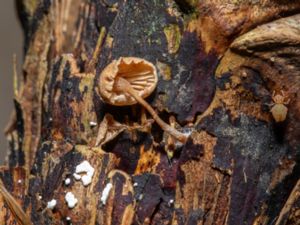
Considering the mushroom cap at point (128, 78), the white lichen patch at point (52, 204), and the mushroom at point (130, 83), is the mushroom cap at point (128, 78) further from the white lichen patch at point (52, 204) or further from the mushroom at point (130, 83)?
the white lichen patch at point (52, 204)

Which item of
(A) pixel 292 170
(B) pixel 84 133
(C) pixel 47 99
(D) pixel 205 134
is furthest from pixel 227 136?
(C) pixel 47 99

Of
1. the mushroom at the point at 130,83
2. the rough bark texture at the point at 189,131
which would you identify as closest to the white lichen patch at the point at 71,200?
the rough bark texture at the point at 189,131

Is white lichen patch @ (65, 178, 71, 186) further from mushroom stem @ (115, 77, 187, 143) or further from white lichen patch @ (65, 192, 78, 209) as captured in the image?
mushroom stem @ (115, 77, 187, 143)

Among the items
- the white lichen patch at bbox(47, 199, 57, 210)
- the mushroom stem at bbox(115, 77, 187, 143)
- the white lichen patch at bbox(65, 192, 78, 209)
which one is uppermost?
the mushroom stem at bbox(115, 77, 187, 143)

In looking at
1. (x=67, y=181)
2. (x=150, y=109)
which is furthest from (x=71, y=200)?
(x=150, y=109)

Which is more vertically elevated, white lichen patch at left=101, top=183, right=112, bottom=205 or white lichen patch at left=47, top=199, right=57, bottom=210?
white lichen patch at left=101, top=183, right=112, bottom=205

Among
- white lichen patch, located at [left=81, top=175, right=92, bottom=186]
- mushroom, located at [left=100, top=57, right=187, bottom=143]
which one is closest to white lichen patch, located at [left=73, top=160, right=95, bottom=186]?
white lichen patch, located at [left=81, top=175, right=92, bottom=186]
